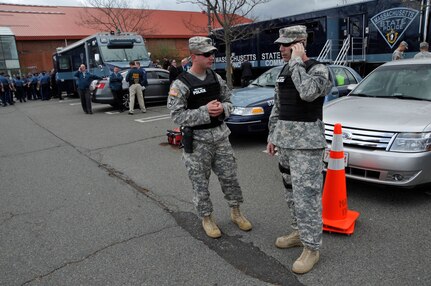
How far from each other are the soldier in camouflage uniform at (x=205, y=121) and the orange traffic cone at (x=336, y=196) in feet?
2.54

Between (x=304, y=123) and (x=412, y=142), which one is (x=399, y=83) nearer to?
(x=412, y=142)

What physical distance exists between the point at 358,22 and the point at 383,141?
10.0 meters

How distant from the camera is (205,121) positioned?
3.12 m

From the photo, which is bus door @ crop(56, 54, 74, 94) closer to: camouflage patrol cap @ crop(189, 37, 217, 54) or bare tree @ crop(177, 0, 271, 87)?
bare tree @ crop(177, 0, 271, 87)

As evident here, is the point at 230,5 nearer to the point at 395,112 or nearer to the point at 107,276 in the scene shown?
the point at 395,112

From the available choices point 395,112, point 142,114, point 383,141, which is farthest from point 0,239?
point 142,114

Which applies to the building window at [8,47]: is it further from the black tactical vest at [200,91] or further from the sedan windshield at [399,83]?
the black tactical vest at [200,91]

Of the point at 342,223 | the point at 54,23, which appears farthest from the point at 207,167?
the point at 54,23

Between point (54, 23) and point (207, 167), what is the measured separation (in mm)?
42912

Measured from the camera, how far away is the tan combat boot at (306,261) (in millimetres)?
2750

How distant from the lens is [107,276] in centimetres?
287

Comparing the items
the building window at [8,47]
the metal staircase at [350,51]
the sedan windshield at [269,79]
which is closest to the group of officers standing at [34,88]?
the building window at [8,47]

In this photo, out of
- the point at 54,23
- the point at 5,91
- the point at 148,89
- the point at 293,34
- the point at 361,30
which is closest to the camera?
the point at 293,34

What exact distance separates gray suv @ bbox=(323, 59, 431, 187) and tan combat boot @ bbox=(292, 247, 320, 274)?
4.75ft
